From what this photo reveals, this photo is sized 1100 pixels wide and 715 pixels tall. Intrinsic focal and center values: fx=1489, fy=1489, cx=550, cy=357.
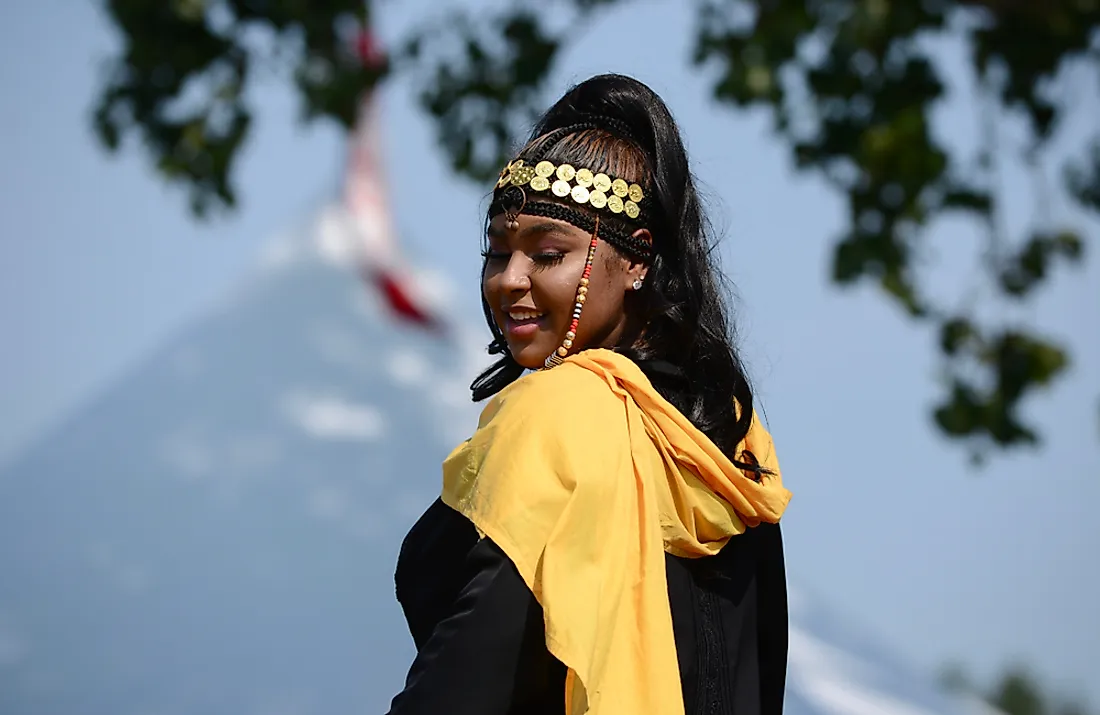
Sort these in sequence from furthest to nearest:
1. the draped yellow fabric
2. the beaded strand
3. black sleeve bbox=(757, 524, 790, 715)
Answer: black sleeve bbox=(757, 524, 790, 715) < the beaded strand < the draped yellow fabric

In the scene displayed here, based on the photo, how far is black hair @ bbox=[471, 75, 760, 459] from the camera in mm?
1798

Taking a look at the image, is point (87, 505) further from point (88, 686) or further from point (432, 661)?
point (432, 661)

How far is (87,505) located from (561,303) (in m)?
4.61

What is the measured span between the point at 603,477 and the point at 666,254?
375mm

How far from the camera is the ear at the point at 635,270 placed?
181 centimetres

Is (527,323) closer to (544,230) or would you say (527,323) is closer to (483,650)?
(544,230)

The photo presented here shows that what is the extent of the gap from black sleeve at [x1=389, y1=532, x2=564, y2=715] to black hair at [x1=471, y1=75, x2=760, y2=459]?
338mm

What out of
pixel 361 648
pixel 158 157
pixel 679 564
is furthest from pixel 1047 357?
pixel 679 564

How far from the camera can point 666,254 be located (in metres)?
1.85

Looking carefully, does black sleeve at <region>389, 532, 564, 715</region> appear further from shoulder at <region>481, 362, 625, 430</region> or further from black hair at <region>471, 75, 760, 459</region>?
black hair at <region>471, 75, 760, 459</region>

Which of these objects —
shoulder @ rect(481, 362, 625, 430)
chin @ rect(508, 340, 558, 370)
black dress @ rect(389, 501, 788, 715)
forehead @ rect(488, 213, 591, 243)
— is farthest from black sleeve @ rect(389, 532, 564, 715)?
forehead @ rect(488, 213, 591, 243)

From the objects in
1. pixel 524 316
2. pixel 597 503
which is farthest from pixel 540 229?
pixel 597 503

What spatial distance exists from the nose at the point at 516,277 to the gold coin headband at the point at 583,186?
0.09 metres

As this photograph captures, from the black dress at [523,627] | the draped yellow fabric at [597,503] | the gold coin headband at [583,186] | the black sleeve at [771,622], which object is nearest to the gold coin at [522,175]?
the gold coin headband at [583,186]
